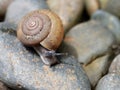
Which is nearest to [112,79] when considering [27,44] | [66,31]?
[27,44]

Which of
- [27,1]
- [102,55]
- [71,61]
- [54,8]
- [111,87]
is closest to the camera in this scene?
[111,87]

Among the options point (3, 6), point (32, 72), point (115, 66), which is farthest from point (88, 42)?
point (3, 6)

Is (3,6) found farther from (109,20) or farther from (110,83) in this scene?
(110,83)

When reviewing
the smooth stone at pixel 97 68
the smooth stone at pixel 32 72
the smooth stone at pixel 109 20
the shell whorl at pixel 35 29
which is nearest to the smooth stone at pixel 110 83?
the smooth stone at pixel 32 72

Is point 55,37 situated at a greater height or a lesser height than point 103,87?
greater

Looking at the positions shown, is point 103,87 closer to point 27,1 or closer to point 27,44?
point 27,44

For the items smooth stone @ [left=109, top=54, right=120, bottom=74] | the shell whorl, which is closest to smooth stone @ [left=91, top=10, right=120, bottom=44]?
smooth stone @ [left=109, top=54, right=120, bottom=74]
